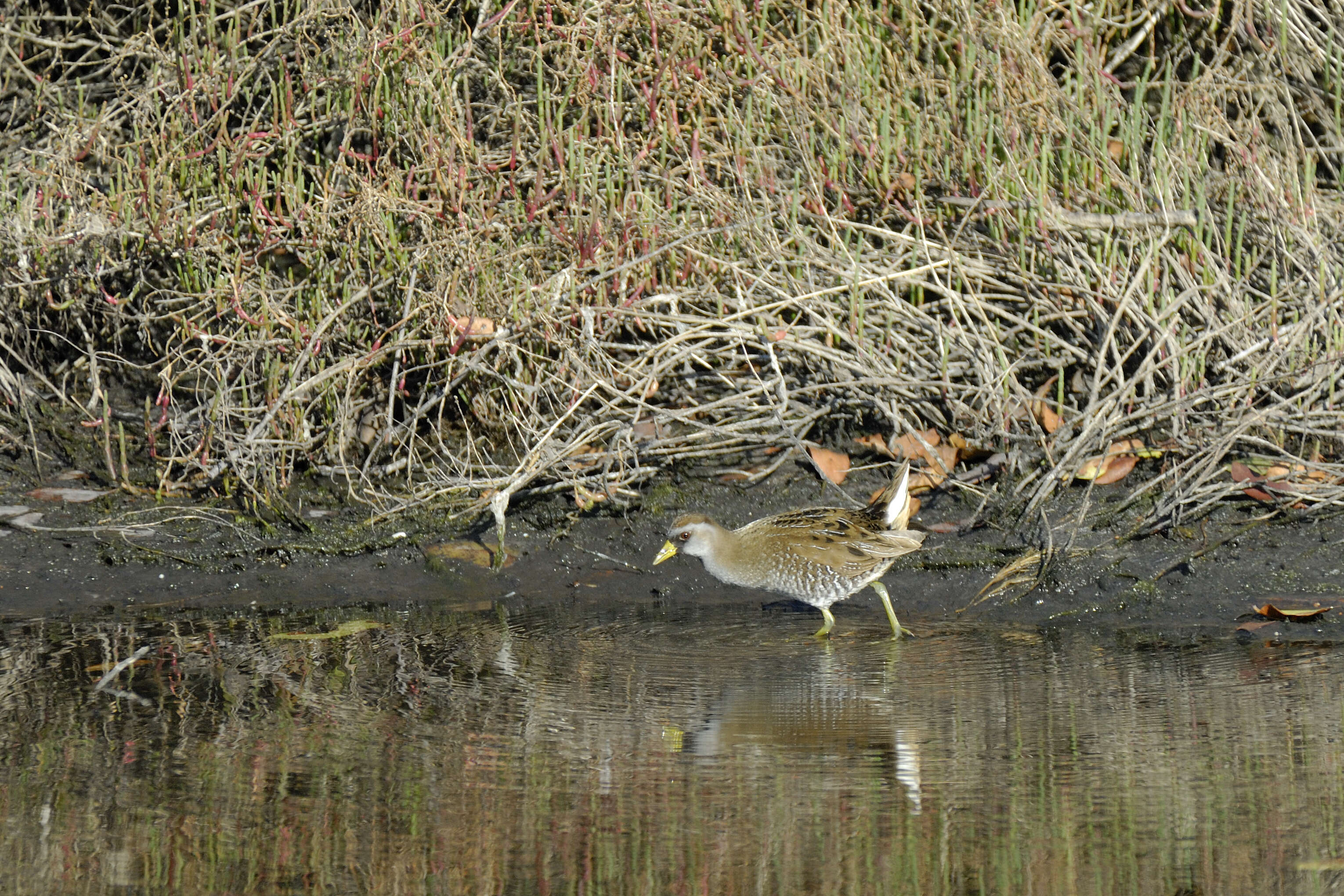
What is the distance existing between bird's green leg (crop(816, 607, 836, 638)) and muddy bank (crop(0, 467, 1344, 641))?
6cm

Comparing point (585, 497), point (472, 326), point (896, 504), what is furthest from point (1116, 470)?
point (472, 326)

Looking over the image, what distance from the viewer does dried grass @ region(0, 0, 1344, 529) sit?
6402 millimetres

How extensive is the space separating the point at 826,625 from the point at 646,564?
977 mm

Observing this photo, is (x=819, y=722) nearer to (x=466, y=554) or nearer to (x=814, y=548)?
(x=814, y=548)

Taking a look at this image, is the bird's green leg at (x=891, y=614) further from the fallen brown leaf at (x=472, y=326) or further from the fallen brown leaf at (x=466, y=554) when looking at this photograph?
the fallen brown leaf at (x=472, y=326)

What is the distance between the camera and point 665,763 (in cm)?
387

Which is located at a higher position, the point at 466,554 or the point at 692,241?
the point at 692,241

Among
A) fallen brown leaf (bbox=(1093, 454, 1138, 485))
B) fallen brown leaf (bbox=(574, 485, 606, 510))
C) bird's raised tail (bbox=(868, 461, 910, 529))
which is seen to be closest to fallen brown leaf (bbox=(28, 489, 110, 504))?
fallen brown leaf (bbox=(574, 485, 606, 510))

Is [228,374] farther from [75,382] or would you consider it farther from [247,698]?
[247,698]

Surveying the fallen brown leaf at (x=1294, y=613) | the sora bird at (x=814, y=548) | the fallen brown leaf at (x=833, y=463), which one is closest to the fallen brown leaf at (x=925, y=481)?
the fallen brown leaf at (x=833, y=463)

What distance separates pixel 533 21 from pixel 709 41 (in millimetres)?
822

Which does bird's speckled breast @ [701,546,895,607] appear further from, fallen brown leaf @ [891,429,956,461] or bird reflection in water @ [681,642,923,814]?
fallen brown leaf @ [891,429,956,461]

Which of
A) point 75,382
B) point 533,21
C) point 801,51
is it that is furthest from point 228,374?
point 801,51

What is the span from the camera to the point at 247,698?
4.56 meters
